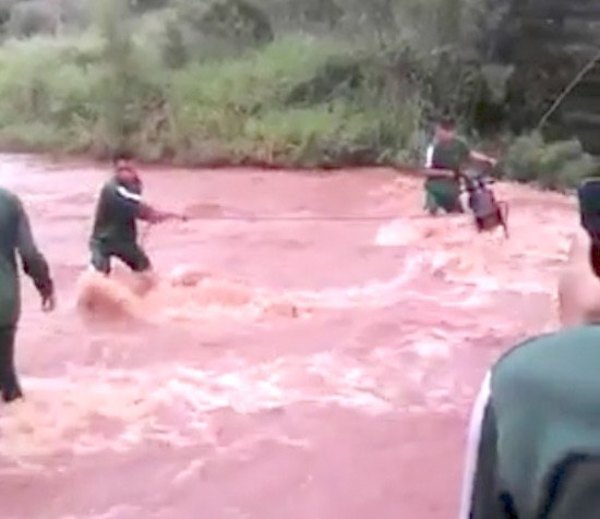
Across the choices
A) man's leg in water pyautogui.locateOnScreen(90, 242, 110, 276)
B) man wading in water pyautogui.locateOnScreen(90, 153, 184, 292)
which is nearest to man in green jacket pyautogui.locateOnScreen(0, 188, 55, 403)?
man wading in water pyautogui.locateOnScreen(90, 153, 184, 292)

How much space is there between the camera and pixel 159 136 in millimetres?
21500

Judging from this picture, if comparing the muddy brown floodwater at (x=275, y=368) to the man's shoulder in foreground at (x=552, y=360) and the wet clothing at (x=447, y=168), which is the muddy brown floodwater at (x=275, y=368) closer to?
the wet clothing at (x=447, y=168)

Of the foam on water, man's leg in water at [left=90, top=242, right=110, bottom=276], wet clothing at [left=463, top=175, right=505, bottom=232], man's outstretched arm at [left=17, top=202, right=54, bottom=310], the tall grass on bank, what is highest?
man's outstretched arm at [left=17, top=202, right=54, bottom=310]

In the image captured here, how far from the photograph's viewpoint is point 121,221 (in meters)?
10.3

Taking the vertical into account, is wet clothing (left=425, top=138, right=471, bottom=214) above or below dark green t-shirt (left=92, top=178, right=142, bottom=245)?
below

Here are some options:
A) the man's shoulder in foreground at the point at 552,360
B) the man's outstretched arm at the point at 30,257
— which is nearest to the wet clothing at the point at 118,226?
the man's outstretched arm at the point at 30,257

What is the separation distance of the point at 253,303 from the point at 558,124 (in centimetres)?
1134

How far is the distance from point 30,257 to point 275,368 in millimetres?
2588

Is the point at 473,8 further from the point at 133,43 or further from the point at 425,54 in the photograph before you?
the point at 133,43

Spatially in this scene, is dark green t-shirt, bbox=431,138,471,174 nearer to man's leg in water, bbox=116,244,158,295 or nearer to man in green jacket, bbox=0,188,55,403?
man's leg in water, bbox=116,244,158,295

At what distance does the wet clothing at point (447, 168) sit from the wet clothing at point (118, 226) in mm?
3225

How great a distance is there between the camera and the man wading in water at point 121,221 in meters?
10.1

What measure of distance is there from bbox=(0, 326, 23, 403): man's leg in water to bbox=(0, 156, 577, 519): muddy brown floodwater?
7.4 inches

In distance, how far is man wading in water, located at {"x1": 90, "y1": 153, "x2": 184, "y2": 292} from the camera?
10086mm
